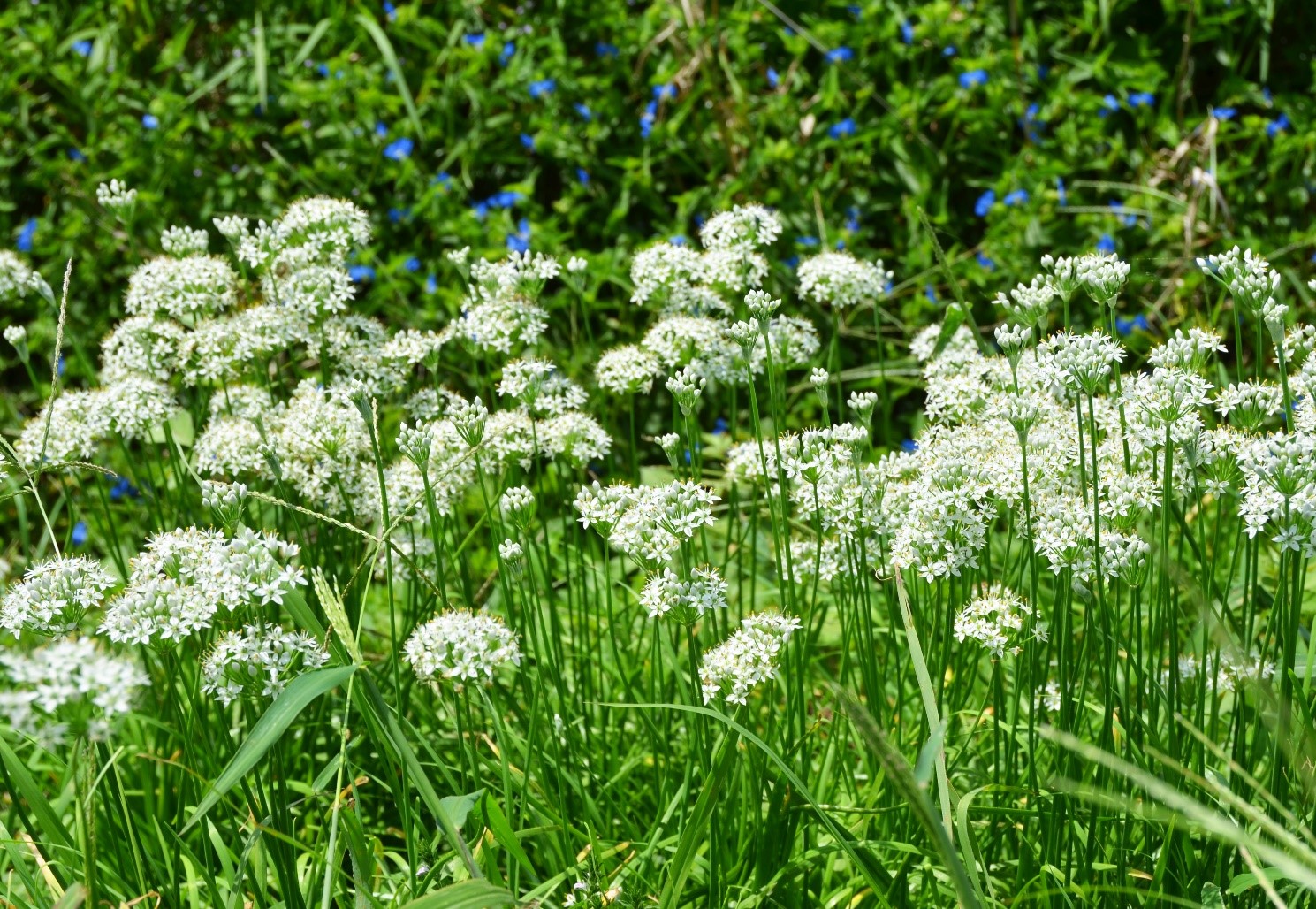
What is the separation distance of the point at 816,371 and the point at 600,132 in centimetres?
375

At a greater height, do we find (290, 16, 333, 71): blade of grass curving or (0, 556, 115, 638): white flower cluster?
(290, 16, 333, 71): blade of grass curving

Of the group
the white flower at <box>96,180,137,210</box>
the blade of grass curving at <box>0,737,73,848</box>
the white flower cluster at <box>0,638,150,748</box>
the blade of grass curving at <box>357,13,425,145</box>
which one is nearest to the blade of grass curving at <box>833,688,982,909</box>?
the white flower cluster at <box>0,638,150,748</box>

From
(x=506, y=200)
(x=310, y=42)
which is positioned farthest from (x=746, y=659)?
(x=310, y=42)

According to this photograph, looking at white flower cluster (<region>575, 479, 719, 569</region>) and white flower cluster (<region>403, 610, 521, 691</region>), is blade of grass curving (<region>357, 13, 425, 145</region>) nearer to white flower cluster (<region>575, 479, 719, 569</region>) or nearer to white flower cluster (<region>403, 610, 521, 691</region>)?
white flower cluster (<region>575, 479, 719, 569</region>)

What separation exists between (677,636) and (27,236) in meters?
5.23

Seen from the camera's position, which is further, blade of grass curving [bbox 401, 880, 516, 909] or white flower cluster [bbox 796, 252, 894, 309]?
white flower cluster [bbox 796, 252, 894, 309]

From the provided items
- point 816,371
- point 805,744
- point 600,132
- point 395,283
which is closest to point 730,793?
point 805,744

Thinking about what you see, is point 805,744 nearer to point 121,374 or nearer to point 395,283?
point 121,374

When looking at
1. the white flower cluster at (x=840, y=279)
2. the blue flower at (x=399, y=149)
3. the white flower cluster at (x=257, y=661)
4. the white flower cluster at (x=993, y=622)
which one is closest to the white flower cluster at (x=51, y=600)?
the white flower cluster at (x=257, y=661)

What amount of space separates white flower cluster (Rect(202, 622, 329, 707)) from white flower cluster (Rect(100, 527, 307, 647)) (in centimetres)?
6

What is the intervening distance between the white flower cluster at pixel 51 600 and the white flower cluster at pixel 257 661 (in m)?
0.25

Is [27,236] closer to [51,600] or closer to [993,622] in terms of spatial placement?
[51,600]

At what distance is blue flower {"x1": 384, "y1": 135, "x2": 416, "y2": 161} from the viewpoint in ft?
21.2

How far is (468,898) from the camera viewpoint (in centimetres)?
201
